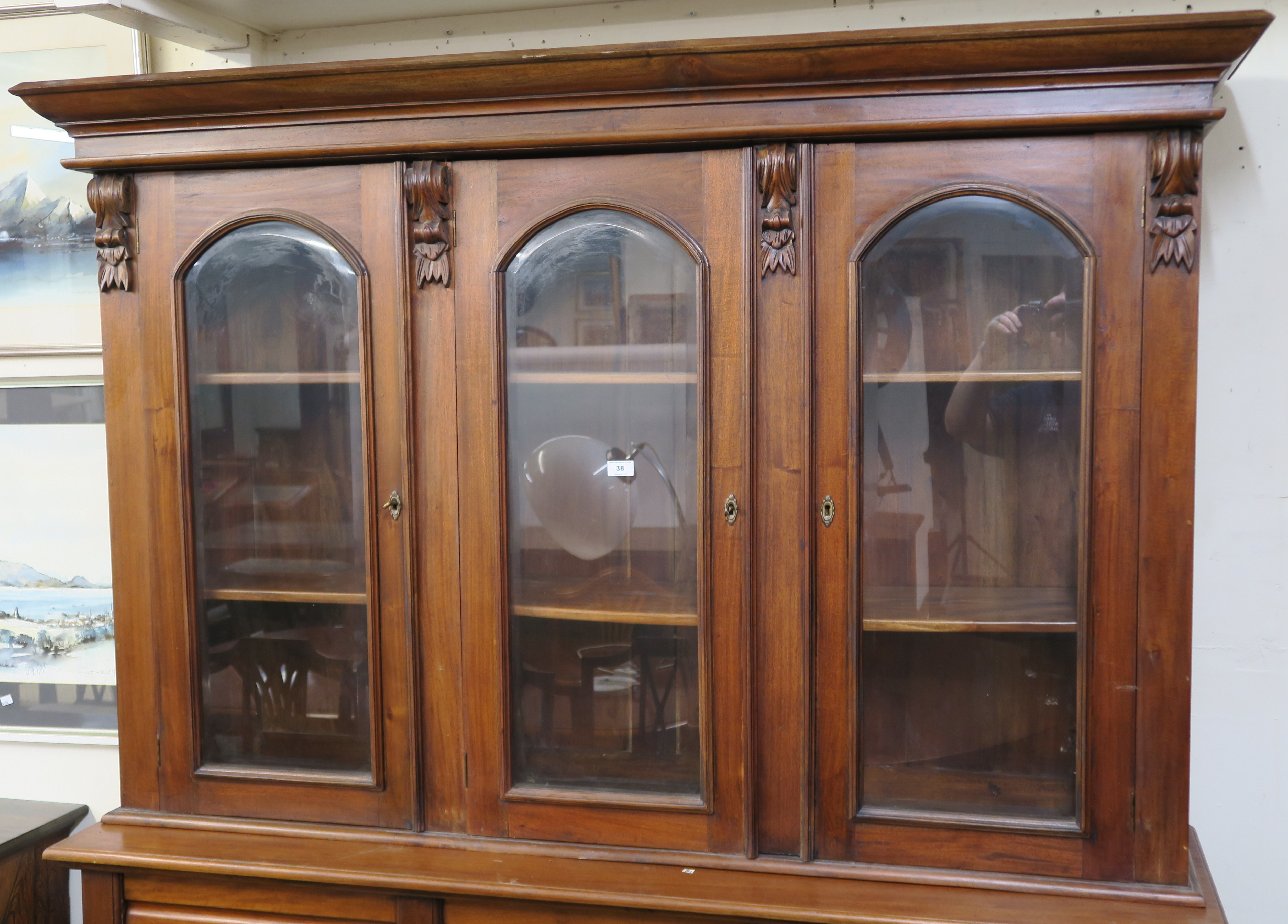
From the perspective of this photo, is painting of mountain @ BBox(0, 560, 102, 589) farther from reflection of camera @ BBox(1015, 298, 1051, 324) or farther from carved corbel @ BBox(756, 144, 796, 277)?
reflection of camera @ BBox(1015, 298, 1051, 324)

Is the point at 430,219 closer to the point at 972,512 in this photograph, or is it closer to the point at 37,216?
the point at 972,512

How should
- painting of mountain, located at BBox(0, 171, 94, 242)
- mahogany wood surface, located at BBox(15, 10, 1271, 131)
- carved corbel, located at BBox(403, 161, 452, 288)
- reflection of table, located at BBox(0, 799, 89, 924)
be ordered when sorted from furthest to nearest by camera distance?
1. painting of mountain, located at BBox(0, 171, 94, 242)
2. reflection of table, located at BBox(0, 799, 89, 924)
3. carved corbel, located at BBox(403, 161, 452, 288)
4. mahogany wood surface, located at BBox(15, 10, 1271, 131)

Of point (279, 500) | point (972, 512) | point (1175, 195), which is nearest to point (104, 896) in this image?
point (279, 500)

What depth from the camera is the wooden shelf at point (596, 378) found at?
1373 mm

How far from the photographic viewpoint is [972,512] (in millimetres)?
1340

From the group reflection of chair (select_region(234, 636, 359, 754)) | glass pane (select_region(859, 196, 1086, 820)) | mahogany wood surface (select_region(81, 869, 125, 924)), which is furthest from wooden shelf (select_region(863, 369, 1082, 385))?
mahogany wood surface (select_region(81, 869, 125, 924))

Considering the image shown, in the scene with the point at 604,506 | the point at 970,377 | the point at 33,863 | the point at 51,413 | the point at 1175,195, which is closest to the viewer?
the point at 1175,195

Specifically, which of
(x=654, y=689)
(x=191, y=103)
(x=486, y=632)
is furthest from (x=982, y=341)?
(x=191, y=103)

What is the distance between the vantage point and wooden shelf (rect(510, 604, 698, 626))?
1.39 m

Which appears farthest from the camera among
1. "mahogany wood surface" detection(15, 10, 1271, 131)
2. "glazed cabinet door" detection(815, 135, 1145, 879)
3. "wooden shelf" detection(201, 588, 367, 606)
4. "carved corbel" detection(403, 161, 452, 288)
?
"wooden shelf" detection(201, 588, 367, 606)

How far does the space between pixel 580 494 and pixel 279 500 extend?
0.51 m

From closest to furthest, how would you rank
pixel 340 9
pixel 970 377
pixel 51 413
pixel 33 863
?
1. pixel 970 377
2. pixel 340 9
3. pixel 33 863
4. pixel 51 413

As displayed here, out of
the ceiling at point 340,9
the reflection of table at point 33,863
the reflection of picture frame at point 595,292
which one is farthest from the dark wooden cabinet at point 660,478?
the reflection of table at point 33,863

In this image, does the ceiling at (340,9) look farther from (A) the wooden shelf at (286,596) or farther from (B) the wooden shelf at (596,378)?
(A) the wooden shelf at (286,596)
